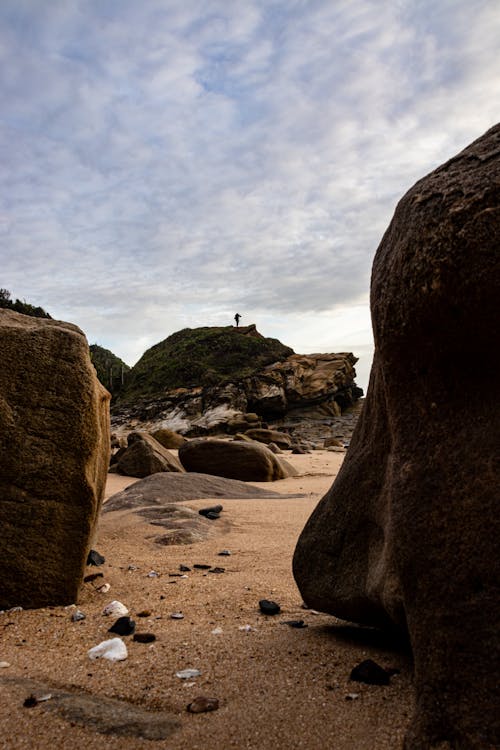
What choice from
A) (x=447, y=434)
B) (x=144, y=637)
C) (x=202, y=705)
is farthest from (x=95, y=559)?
(x=447, y=434)

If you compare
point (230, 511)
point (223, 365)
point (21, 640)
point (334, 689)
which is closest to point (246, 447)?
point (230, 511)

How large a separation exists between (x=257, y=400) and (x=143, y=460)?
22186 millimetres

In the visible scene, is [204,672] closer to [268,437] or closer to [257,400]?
[268,437]

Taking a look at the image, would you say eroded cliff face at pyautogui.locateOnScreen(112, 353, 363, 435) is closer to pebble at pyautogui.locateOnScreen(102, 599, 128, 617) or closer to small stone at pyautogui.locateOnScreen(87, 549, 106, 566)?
small stone at pyautogui.locateOnScreen(87, 549, 106, 566)

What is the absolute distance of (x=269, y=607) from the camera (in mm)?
2865

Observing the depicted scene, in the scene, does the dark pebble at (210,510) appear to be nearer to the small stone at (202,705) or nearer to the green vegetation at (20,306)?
the small stone at (202,705)

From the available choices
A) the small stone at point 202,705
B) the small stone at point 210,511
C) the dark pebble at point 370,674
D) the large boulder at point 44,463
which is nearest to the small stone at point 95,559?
the large boulder at point 44,463

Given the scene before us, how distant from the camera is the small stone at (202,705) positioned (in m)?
1.78

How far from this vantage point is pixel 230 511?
602cm

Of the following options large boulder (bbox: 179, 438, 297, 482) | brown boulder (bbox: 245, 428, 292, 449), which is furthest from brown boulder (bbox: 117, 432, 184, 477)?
brown boulder (bbox: 245, 428, 292, 449)

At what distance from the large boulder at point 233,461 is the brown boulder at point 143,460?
0.44 m

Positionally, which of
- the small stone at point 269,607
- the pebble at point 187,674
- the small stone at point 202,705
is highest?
the small stone at point 202,705

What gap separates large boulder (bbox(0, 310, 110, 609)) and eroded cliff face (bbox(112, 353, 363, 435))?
77.5ft

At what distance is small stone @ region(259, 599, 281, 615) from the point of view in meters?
2.83
